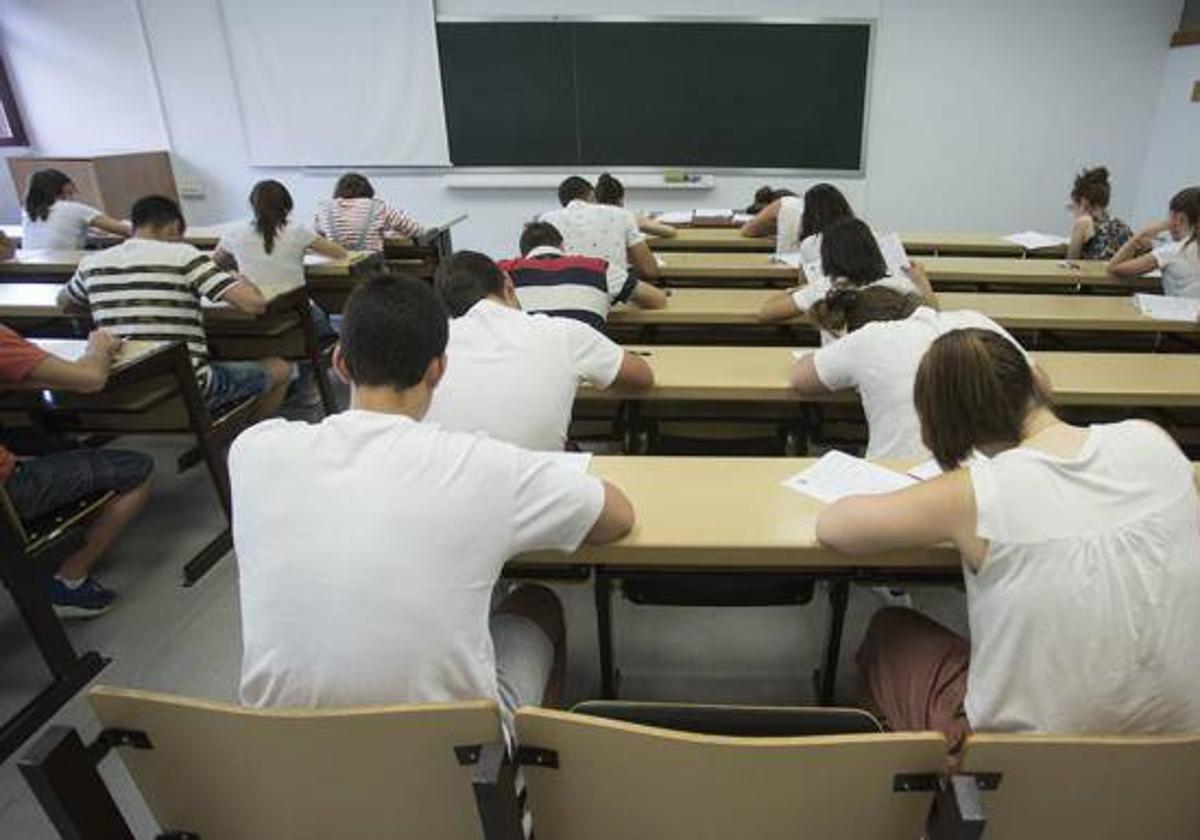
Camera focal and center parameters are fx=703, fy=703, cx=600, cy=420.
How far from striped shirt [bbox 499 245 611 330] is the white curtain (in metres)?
4.57

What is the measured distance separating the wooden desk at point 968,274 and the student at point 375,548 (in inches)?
110

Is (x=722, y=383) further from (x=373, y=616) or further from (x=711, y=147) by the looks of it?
(x=711, y=147)

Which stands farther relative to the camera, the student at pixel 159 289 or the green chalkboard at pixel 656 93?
the green chalkboard at pixel 656 93

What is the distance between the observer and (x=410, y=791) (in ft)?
3.05

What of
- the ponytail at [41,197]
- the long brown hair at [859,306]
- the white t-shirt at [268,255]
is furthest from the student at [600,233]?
the ponytail at [41,197]

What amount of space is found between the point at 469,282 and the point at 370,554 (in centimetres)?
118

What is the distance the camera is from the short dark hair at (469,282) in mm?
2010

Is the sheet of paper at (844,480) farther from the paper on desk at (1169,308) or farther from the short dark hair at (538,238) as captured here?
the paper on desk at (1169,308)

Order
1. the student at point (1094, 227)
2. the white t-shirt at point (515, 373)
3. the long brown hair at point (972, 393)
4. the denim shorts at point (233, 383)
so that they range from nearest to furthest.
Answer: the long brown hair at point (972, 393)
the white t-shirt at point (515, 373)
the denim shorts at point (233, 383)
the student at point (1094, 227)

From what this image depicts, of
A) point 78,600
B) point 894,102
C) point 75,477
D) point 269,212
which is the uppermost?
point 894,102

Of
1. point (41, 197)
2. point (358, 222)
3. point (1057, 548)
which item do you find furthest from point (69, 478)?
point (41, 197)

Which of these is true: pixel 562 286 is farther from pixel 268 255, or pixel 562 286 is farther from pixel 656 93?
pixel 656 93

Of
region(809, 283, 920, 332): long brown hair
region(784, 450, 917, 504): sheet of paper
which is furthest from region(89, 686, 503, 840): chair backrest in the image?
region(809, 283, 920, 332): long brown hair

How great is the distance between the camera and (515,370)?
5.80 ft
